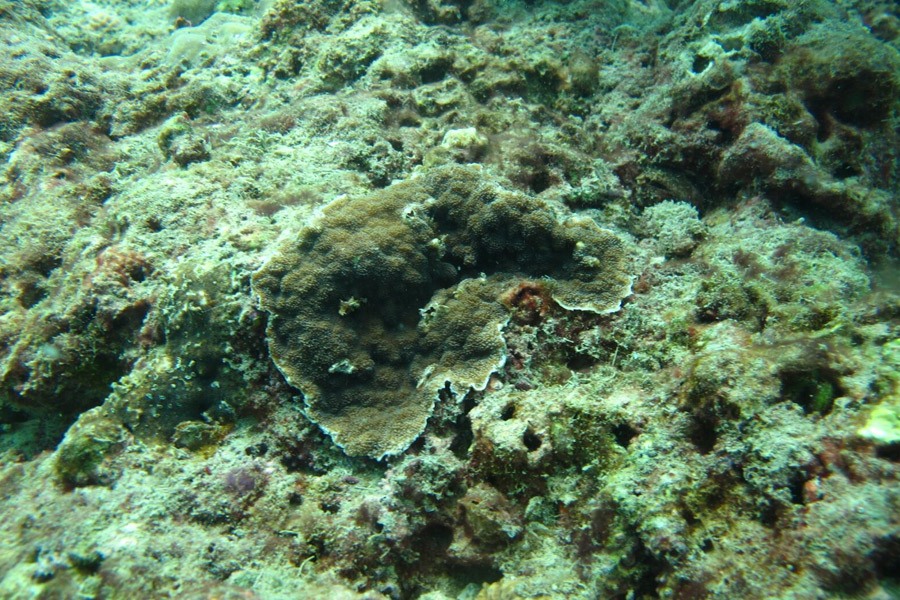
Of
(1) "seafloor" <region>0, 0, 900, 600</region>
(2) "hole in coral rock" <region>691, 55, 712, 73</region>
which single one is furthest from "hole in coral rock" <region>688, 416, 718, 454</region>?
(2) "hole in coral rock" <region>691, 55, 712, 73</region>

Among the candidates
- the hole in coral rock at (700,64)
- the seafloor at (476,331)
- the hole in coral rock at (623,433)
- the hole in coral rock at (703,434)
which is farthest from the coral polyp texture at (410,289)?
the hole in coral rock at (700,64)

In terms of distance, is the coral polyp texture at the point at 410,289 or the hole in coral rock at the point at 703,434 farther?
the coral polyp texture at the point at 410,289

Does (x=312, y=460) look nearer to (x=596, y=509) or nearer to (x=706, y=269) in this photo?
(x=596, y=509)

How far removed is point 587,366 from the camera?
335cm

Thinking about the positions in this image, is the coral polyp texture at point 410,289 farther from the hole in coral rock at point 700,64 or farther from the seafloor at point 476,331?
the hole in coral rock at point 700,64

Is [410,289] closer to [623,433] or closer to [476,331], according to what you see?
[476,331]

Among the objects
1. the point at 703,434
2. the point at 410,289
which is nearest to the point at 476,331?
the point at 410,289

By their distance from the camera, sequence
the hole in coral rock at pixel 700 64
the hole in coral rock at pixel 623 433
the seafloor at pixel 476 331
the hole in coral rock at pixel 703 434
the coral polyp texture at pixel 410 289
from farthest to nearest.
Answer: the hole in coral rock at pixel 700 64 < the coral polyp texture at pixel 410 289 < the hole in coral rock at pixel 623 433 < the hole in coral rock at pixel 703 434 < the seafloor at pixel 476 331

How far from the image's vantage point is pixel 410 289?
3.59m

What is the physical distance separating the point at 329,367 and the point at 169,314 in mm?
1359

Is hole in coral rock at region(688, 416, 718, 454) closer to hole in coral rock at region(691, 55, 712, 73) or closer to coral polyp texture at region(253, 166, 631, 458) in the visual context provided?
coral polyp texture at region(253, 166, 631, 458)

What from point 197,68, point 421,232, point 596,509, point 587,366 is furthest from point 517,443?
point 197,68

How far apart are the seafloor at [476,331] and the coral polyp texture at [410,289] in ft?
0.08

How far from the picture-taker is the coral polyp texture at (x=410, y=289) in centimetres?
330
